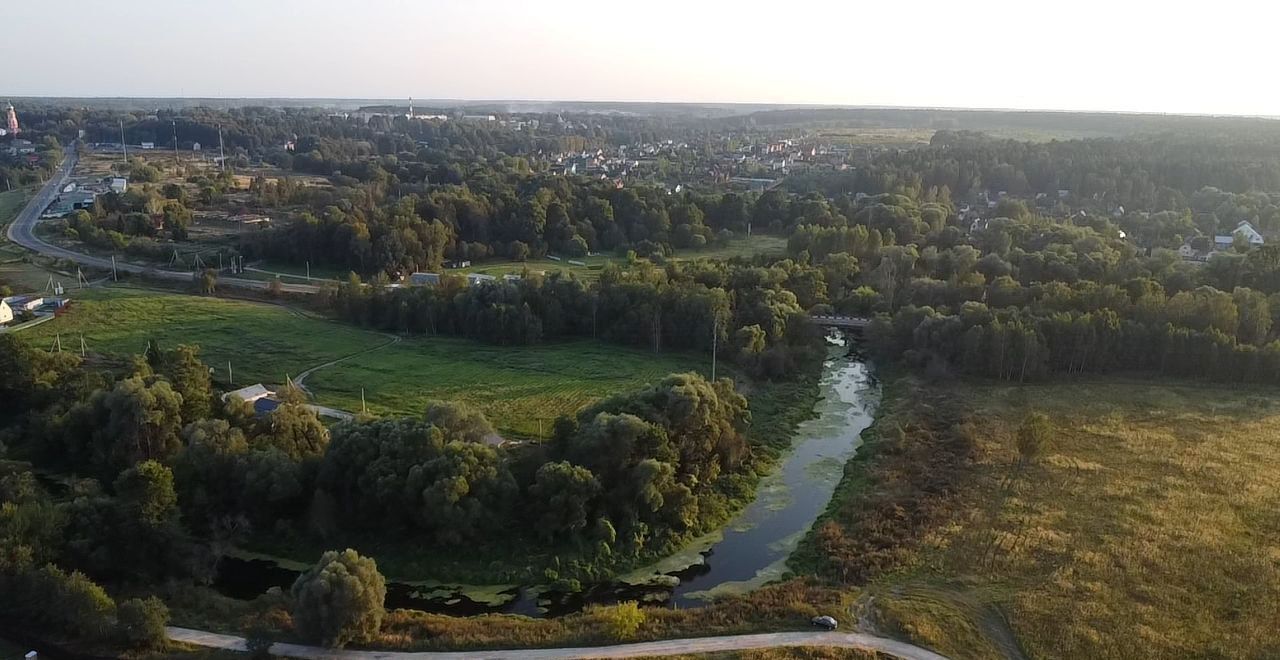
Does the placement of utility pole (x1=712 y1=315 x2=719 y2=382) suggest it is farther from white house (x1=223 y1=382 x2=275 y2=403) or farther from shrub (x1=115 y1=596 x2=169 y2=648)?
shrub (x1=115 y1=596 x2=169 y2=648)

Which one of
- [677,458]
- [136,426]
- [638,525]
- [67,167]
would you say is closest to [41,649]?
[136,426]

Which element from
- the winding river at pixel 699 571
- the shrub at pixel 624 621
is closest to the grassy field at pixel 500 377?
the winding river at pixel 699 571

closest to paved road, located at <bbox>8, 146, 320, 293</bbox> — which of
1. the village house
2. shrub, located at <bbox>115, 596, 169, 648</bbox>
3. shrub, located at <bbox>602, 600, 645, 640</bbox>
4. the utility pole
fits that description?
the village house

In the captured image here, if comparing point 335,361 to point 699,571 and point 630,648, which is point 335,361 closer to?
point 699,571

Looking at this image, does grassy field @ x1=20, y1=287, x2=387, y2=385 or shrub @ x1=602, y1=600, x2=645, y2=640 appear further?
grassy field @ x1=20, y1=287, x2=387, y2=385

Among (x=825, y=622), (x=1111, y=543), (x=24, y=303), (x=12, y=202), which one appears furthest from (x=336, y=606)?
(x=12, y=202)

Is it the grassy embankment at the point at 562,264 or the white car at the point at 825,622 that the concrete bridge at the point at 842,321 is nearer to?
the grassy embankment at the point at 562,264
